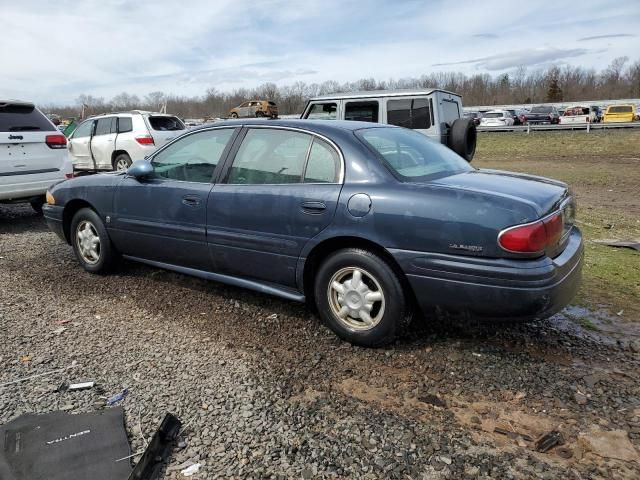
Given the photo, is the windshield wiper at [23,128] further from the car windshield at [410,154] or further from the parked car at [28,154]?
the car windshield at [410,154]

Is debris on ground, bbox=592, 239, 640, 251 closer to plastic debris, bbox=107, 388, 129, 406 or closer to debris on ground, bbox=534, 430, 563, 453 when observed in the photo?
debris on ground, bbox=534, 430, 563, 453

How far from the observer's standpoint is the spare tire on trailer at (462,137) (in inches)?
341

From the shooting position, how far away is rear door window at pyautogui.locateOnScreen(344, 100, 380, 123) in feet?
30.9

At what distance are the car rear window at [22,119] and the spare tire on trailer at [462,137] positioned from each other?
6.29 m

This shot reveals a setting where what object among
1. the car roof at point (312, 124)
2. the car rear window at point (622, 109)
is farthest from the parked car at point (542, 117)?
the car roof at point (312, 124)

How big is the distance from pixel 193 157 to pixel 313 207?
1.39 metres

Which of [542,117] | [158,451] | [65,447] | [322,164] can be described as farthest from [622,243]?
[542,117]

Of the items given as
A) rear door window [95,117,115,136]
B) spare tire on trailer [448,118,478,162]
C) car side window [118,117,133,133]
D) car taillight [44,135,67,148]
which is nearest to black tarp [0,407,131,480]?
car taillight [44,135,67,148]

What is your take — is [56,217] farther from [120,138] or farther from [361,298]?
[120,138]

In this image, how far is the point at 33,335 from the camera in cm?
370

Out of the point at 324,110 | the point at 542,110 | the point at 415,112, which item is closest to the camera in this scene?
the point at 415,112

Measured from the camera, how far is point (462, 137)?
8.66 meters

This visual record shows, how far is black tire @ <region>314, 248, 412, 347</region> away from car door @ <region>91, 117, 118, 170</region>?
10.1 meters

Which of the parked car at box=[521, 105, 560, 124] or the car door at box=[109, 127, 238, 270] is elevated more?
the parked car at box=[521, 105, 560, 124]
